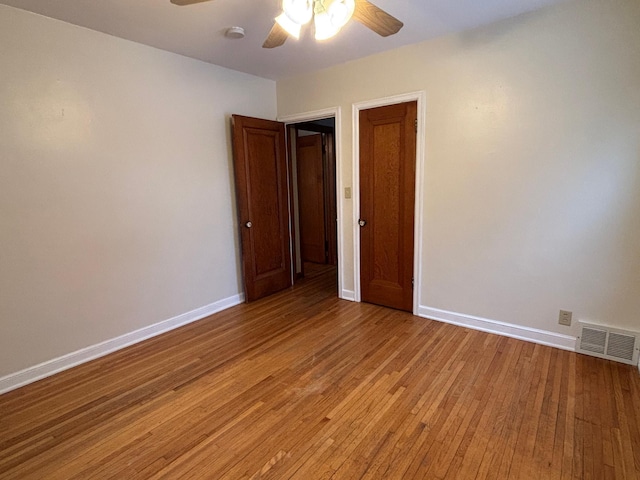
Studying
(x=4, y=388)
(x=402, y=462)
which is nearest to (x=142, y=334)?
(x=4, y=388)

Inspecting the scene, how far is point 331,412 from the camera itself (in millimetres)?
2031

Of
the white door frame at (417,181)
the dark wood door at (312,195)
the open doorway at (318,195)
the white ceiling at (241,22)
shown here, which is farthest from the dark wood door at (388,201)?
the dark wood door at (312,195)

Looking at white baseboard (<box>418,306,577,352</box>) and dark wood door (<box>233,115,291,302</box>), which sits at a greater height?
dark wood door (<box>233,115,291,302</box>)

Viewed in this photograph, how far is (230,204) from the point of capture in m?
3.70

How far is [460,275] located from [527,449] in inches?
62.6

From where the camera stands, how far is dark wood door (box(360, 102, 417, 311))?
10.6 ft

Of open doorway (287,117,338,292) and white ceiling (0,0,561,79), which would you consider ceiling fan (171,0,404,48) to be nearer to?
white ceiling (0,0,561,79)

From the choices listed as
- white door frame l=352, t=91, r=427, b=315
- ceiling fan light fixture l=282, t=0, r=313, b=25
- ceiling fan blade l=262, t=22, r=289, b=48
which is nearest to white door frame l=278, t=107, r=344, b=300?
white door frame l=352, t=91, r=427, b=315

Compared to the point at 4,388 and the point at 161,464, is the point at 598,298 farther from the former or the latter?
the point at 4,388

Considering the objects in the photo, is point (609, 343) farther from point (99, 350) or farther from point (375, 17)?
point (99, 350)

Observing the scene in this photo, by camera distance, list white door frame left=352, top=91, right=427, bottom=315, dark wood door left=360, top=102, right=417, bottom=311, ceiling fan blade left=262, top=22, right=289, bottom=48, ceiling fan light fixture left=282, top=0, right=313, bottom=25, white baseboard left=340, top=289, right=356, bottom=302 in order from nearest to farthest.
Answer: ceiling fan light fixture left=282, top=0, right=313, bottom=25 → ceiling fan blade left=262, top=22, right=289, bottom=48 → white door frame left=352, top=91, right=427, bottom=315 → dark wood door left=360, top=102, right=417, bottom=311 → white baseboard left=340, top=289, right=356, bottom=302

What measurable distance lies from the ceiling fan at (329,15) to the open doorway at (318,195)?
10.0ft

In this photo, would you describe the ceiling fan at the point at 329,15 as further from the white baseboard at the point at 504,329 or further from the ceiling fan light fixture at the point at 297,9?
the white baseboard at the point at 504,329

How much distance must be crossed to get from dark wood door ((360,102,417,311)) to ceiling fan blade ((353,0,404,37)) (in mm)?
1295
